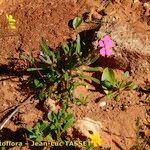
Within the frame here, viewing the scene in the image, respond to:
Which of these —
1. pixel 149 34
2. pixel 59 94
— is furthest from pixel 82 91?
pixel 149 34

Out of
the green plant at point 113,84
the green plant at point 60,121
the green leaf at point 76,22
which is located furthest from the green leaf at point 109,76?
the green leaf at point 76,22

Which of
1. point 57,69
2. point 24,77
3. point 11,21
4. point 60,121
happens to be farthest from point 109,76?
point 11,21

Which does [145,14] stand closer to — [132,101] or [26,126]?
[132,101]

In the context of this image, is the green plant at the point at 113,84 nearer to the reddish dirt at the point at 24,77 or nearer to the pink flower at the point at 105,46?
the reddish dirt at the point at 24,77

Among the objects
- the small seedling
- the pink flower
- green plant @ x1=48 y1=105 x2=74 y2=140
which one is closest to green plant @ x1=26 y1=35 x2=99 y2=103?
the pink flower

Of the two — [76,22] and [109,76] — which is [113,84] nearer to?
[109,76]
